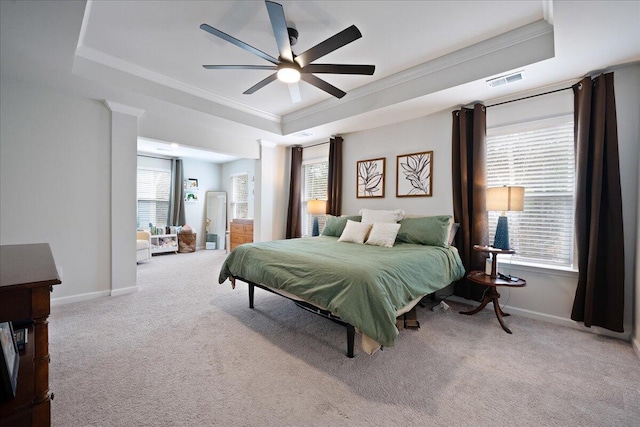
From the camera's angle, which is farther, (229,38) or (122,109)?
(122,109)

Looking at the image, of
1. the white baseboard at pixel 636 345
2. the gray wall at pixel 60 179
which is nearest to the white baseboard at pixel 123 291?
the gray wall at pixel 60 179

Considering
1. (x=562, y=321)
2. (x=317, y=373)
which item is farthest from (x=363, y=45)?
Answer: (x=562, y=321)

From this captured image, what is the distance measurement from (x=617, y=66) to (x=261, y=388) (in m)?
4.05

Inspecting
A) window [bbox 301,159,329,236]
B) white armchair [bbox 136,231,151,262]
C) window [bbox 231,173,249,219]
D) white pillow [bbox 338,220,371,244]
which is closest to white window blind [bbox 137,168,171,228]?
white armchair [bbox 136,231,151,262]

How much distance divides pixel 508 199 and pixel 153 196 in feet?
25.0

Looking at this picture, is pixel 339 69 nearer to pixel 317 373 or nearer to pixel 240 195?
pixel 317 373

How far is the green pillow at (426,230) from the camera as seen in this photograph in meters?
3.11

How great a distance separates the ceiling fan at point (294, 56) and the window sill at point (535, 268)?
A: 8.64 ft

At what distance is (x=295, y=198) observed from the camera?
542cm

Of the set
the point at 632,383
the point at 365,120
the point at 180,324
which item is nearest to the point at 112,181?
the point at 180,324

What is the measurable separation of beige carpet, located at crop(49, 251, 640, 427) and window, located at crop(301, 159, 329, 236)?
2.70 m

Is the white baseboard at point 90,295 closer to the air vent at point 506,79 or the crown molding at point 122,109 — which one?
the crown molding at point 122,109

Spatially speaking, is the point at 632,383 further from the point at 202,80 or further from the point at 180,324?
the point at 202,80

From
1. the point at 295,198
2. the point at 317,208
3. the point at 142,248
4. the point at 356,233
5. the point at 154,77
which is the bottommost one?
the point at 142,248
